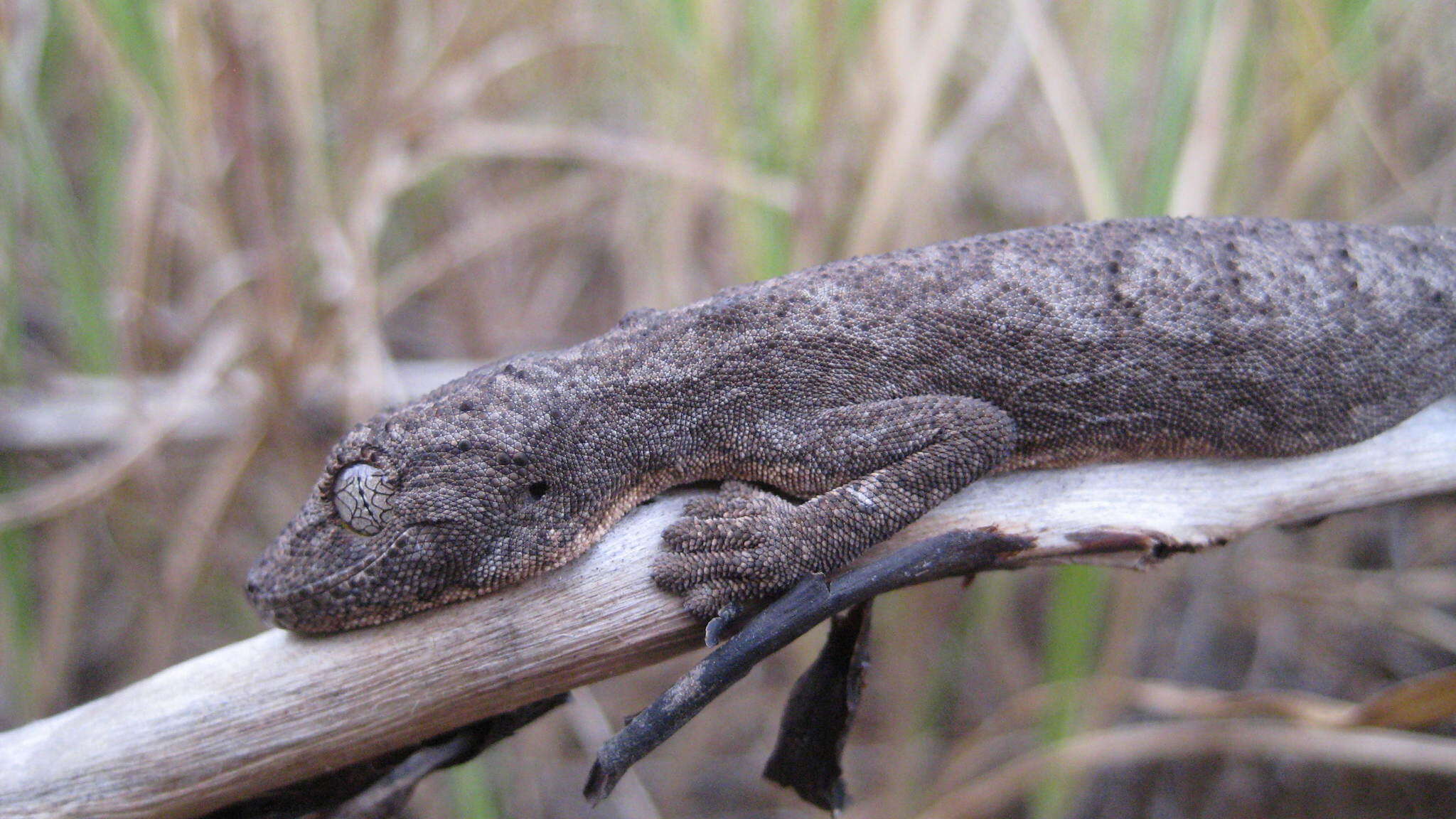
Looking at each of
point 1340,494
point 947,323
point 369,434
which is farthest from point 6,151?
point 1340,494

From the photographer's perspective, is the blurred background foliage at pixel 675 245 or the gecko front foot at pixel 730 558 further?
the blurred background foliage at pixel 675 245

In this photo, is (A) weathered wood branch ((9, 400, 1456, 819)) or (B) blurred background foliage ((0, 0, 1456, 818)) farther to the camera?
(B) blurred background foliage ((0, 0, 1456, 818))

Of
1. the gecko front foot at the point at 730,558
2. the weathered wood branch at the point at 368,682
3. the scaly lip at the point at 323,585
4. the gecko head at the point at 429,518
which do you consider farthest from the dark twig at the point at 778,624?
the scaly lip at the point at 323,585

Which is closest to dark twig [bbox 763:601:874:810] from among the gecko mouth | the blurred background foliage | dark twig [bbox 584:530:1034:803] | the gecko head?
dark twig [bbox 584:530:1034:803]

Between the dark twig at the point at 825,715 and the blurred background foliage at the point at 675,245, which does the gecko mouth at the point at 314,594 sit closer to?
the dark twig at the point at 825,715

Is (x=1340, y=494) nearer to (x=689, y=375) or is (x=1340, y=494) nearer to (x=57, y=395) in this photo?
(x=689, y=375)

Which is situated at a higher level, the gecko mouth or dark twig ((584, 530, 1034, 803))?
the gecko mouth

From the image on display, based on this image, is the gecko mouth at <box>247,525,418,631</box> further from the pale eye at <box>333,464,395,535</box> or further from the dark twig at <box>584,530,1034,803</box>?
the dark twig at <box>584,530,1034,803</box>
